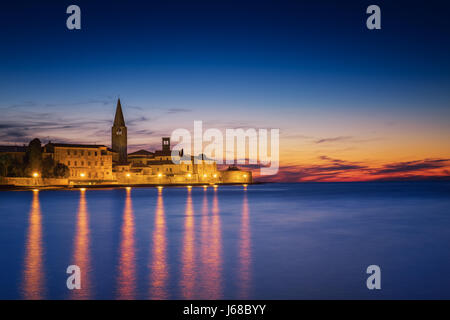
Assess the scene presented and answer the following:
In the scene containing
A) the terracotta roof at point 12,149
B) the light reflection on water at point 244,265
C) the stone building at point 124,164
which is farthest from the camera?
the stone building at point 124,164

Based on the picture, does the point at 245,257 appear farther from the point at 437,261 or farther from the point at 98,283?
the point at 437,261

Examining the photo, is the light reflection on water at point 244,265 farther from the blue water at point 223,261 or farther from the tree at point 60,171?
the tree at point 60,171

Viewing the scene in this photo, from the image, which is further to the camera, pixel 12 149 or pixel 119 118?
pixel 119 118

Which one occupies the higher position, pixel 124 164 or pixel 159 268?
pixel 124 164

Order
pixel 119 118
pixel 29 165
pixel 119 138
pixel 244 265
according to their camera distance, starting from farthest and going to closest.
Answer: pixel 119 118 < pixel 119 138 < pixel 29 165 < pixel 244 265

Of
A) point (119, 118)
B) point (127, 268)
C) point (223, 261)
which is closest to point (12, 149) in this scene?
point (119, 118)

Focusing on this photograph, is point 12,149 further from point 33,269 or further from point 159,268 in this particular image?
point 159,268

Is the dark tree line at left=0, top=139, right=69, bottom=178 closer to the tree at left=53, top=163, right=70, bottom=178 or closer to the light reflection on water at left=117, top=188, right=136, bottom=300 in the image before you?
the tree at left=53, top=163, right=70, bottom=178

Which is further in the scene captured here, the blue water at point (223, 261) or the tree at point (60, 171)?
the tree at point (60, 171)

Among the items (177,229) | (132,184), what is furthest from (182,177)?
(177,229)

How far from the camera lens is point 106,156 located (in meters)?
93.9

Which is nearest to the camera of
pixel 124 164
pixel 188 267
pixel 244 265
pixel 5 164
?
pixel 188 267

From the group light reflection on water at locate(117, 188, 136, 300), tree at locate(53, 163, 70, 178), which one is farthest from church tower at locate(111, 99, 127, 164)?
light reflection on water at locate(117, 188, 136, 300)

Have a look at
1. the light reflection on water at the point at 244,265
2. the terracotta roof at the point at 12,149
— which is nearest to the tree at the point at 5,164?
the terracotta roof at the point at 12,149
